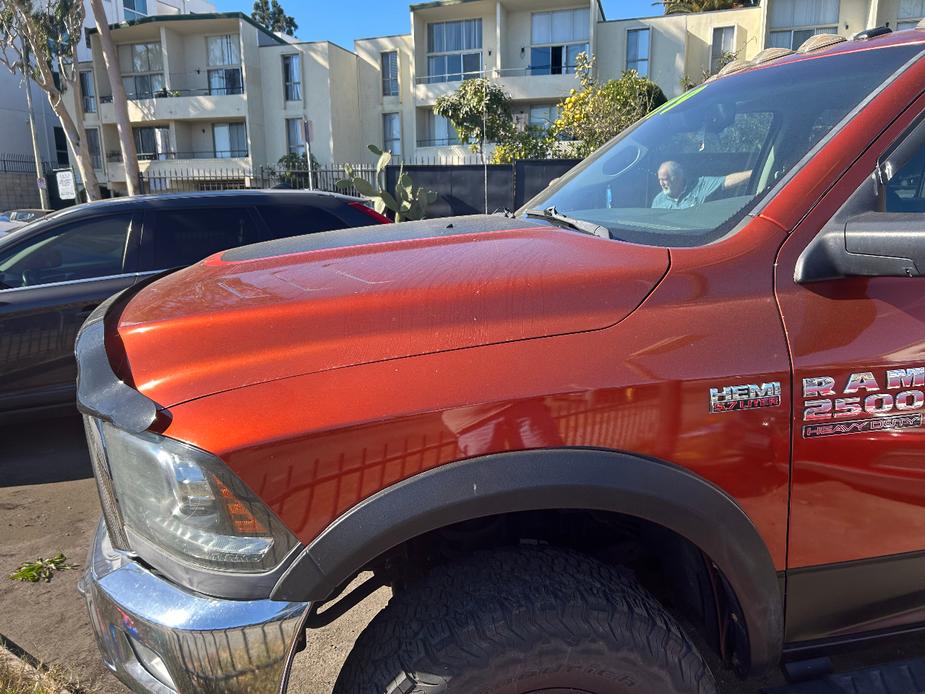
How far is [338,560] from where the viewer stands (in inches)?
51.3

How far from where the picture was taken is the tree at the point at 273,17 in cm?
5259

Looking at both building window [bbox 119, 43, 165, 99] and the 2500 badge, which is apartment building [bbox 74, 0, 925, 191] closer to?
building window [bbox 119, 43, 165, 99]

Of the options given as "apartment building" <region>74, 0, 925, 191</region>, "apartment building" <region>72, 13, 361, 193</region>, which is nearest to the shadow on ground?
"apartment building" <region>74, 0, 925, 191</region>

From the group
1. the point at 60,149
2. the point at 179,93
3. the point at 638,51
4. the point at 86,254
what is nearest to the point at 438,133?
the point at 638,51

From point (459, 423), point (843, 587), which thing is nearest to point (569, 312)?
point (459, 423)

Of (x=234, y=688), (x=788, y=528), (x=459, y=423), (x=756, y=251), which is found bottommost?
(x=234, y=688)

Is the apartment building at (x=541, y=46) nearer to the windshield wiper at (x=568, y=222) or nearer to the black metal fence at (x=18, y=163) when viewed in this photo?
the black metal fence at (x=18, y=163)

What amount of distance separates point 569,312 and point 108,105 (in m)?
37.8

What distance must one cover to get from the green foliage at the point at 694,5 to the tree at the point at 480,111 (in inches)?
414

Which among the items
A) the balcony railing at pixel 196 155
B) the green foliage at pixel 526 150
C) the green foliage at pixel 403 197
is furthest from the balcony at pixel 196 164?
the green foliage at pixel 403 197

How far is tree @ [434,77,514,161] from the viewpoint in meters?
23.7

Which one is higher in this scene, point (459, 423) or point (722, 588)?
point (459, 423)

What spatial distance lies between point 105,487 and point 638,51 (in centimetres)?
2868

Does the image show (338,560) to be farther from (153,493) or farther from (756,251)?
(756,251)
